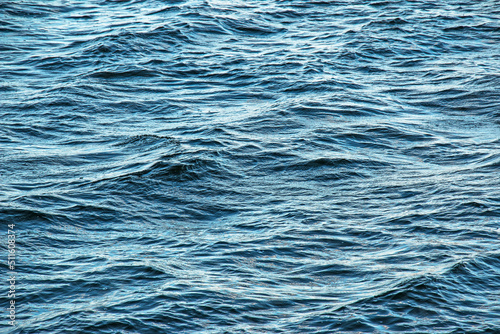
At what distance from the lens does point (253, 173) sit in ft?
41.7

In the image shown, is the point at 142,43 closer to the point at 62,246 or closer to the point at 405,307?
the point at 62,246

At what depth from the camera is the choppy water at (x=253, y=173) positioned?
8.57 m

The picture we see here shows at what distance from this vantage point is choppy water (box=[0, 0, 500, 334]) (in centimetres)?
857

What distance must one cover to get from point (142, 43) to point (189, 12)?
11.6ft

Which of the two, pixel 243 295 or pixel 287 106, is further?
pixel 287 106

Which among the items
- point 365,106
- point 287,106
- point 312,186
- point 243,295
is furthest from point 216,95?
point 243,295

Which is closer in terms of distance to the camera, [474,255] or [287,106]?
[474,255]

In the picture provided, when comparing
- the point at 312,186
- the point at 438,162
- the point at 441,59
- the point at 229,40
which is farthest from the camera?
the point at 229,40

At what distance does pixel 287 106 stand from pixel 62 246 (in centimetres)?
734

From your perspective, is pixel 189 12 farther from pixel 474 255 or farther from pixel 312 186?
pixel 474 255

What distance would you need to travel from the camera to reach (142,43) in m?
20.4

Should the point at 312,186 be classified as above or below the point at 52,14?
below

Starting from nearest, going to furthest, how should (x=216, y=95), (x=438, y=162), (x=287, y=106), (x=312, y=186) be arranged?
(x=312, y=186) < (x=438, y=162) < (x=287, y=106) < (x=216, y=95)

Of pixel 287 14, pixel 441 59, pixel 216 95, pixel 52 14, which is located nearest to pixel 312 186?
pixel 216 95
